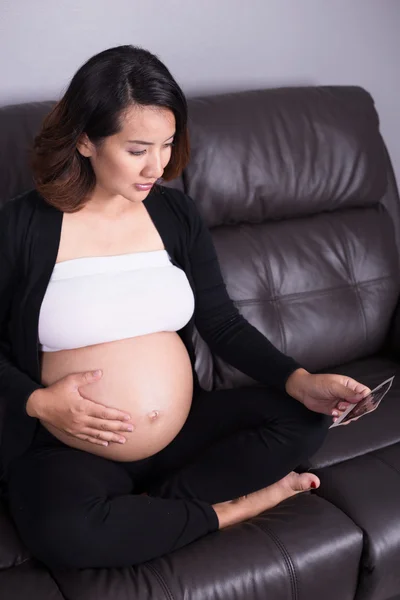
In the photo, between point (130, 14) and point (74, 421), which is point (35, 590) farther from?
point (130, 14)

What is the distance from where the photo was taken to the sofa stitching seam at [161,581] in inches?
53.7

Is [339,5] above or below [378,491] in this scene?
above

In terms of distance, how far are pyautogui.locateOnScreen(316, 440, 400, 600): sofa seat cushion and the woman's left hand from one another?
0.55ft

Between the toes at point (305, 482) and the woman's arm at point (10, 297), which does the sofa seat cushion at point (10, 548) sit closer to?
the woman's arm at point (10, 297)

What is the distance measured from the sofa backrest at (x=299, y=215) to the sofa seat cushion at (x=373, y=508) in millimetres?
440

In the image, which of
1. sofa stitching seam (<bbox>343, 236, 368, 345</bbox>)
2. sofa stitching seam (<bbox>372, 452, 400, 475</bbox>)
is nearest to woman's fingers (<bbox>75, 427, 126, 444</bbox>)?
sofa stitching seam (<bbox>372, 452, 400, 475</bbox>)

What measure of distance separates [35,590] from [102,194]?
30.7 inches

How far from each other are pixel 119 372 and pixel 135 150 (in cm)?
43

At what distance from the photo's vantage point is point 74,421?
1.48 m

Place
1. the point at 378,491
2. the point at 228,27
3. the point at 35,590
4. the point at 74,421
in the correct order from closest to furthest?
the point at 35,590, the point at 74,421, the point at 378,491, the point at 228,27

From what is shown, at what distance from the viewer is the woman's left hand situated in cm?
155

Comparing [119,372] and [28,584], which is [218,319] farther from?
[28,584]

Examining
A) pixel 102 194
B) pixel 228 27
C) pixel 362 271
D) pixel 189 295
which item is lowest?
pixel 362 271

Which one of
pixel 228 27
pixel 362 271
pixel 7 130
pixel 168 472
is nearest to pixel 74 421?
pixel 168 472
